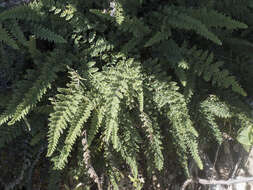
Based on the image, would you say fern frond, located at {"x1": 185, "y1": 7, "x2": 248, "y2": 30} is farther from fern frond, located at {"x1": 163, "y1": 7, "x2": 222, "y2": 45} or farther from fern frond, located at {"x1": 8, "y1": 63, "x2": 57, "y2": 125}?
fern frond, located at {"x1": 8, "y1": 63, "x2": 57, "y2": 125}

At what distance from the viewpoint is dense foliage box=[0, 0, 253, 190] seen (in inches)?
104

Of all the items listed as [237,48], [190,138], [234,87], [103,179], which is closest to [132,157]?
[103,179]

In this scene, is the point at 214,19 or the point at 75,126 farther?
the point at 214,19

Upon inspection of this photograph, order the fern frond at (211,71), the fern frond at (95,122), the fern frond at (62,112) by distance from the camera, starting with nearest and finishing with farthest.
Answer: the fern frond at (62,112) < the fern frond at (95,122) < the fern frond at (211,71)

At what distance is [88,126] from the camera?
9.63ft

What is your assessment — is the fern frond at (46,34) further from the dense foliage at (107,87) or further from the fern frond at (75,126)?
the fern frond at (75,126)

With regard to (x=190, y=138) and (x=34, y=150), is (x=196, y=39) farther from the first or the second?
(x=34, y=150)

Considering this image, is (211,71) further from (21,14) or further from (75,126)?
(21,14)

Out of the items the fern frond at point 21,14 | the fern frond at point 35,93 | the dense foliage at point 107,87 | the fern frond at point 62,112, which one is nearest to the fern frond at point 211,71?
the dense foliage at point 107,87

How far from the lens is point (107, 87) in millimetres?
2695

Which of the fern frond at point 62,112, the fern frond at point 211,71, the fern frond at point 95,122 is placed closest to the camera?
the fern frond at point 62,112

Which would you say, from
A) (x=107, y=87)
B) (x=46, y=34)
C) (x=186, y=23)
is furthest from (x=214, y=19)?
(x=46, y=34)

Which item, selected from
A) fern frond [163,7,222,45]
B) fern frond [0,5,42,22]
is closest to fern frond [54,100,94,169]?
fern frond [0,5,42,22]

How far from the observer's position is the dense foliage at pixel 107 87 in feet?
8.68
